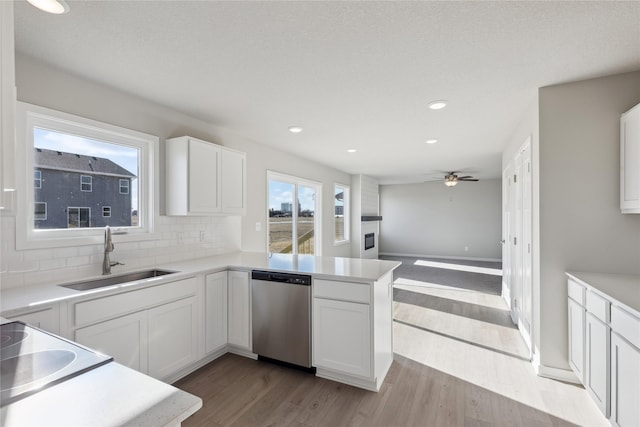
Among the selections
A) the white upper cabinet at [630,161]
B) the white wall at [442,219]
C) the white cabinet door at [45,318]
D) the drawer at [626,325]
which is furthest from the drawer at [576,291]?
the white wall at [442,219]

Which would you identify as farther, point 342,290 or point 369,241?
point 369,241

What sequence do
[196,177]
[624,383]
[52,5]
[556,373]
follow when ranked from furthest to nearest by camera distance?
1. [196,177]
2. [556,373]
3. [624,383]
4. [52,5]

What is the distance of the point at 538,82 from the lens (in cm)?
234

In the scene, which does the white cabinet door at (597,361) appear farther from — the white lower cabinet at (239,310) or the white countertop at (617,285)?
the white lower cabinet at (239,310)

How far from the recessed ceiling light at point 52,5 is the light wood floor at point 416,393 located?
8.13 ft

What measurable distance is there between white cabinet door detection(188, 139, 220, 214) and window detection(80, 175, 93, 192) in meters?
0.77

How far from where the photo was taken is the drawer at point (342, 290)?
223 cm

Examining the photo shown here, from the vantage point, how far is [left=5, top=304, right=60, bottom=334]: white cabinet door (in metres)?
1.58

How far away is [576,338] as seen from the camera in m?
2.20

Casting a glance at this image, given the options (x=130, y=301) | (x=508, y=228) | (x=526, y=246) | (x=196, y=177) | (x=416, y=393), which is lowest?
(x=416, y=393)

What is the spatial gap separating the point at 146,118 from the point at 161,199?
0.77m

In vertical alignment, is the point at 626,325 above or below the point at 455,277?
above

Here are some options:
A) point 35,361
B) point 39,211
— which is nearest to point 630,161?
point 35,361

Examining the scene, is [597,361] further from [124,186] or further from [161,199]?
[124,186]
